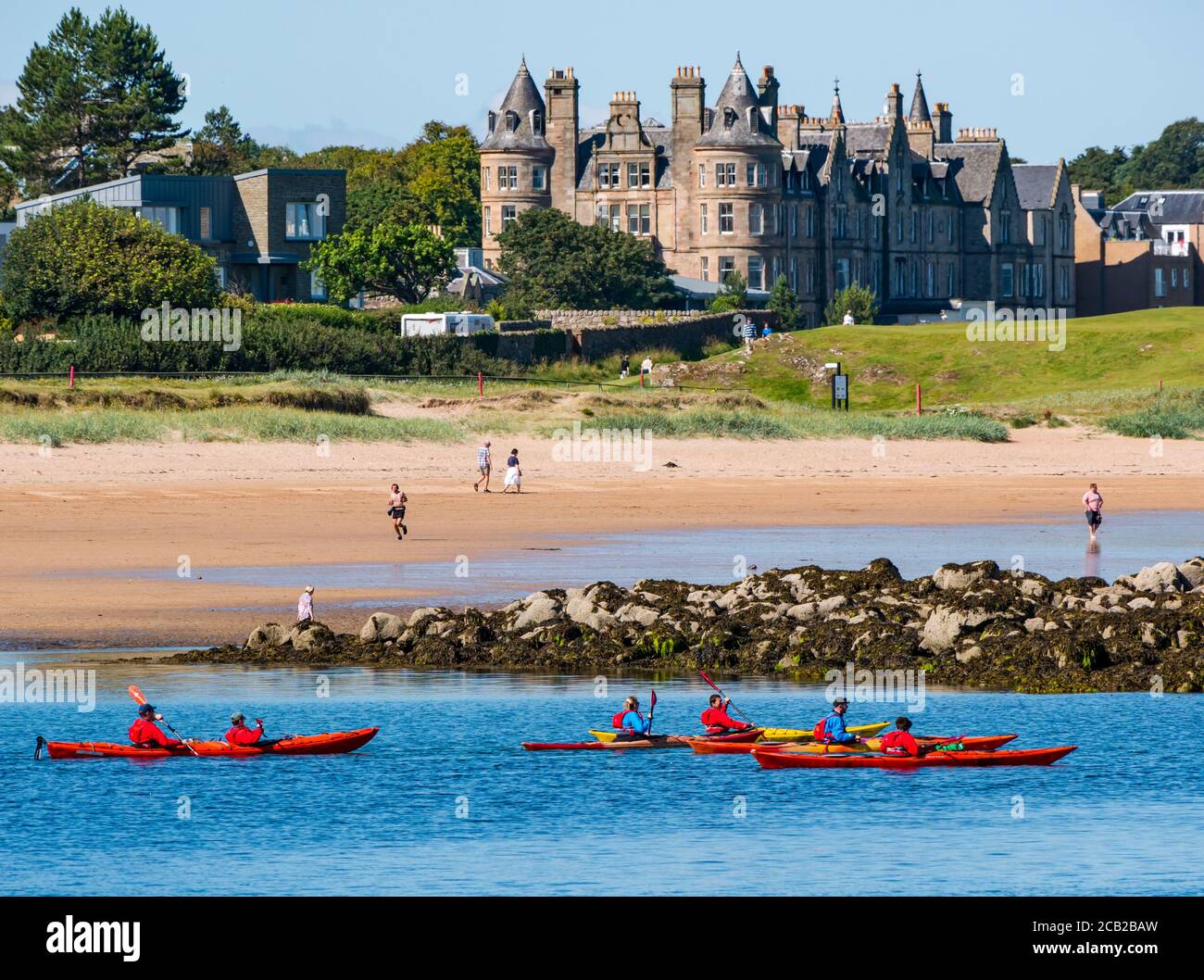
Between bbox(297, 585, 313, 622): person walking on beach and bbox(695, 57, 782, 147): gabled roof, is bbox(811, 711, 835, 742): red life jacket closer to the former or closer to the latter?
bbox(297, 585, 313, 622): person walking on beach

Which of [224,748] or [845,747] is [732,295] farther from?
[224,748]

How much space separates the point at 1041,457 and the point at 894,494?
1267cm

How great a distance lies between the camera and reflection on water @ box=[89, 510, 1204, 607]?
40.7m

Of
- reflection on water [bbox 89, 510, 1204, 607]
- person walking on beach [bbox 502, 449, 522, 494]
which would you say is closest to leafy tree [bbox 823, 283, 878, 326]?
person walking on beach [bbox 502, 449, 522, 494]

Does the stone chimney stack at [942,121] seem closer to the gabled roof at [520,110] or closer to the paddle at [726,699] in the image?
the gabled roof at [520,110]

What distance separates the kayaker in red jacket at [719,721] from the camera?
28.5 m

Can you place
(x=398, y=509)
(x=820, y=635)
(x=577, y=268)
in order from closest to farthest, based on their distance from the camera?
(x=820, y=635)
(x=398, y=509)
(x=577, y=268)

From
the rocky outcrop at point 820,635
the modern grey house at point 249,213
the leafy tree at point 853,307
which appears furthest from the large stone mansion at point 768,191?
the rocky outcrop at point 820,635

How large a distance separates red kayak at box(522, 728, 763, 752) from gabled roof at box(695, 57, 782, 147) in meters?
103

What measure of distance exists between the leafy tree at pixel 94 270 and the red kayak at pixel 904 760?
61488mm

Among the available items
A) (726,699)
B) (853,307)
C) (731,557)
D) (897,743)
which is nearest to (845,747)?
(897,743)

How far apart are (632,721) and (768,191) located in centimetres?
10396

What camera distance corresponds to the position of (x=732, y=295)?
120188 mm
